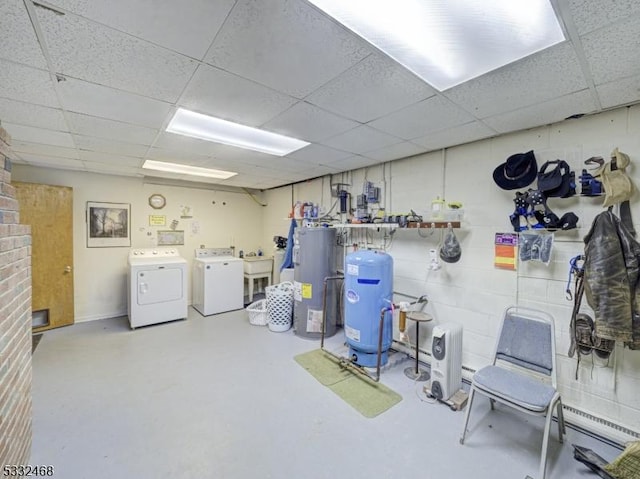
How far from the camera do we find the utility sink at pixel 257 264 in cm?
557

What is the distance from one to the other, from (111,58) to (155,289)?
3481 millimetres

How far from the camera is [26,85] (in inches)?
68.4

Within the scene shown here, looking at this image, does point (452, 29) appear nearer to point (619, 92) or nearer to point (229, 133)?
point (619, 92)

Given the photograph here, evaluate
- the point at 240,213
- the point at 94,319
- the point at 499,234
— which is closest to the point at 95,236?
the point at 94,319

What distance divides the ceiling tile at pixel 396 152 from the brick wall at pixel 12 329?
2.88 metres

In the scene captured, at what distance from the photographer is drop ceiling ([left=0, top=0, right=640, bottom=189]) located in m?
1.17

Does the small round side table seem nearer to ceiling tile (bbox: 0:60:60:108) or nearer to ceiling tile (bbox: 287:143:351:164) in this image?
ceiling tile (bbox: 287:143:351:164)

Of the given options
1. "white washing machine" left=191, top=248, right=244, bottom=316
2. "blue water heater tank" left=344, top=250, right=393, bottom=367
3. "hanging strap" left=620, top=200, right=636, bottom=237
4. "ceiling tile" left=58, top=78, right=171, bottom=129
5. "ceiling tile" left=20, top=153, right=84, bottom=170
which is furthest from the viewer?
"white washing machine" left=191, top=248, right=244, bottom=316

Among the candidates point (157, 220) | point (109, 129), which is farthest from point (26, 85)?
point (157, 220)

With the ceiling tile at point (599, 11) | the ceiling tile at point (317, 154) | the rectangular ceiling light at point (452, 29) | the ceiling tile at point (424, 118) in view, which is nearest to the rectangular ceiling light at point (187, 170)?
the ceiling tile at point (317, 154)

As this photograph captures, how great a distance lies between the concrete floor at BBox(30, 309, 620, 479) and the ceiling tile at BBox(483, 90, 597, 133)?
2406 millimetres

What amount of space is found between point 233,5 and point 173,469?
8.42 feet

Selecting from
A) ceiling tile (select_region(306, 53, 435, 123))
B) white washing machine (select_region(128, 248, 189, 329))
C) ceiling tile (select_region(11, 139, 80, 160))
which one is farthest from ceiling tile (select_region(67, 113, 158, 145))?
white washing machine (select_region(128, 248, 189, 329))

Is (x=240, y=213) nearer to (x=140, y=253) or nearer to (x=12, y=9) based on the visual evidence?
(x=140, y=253)
